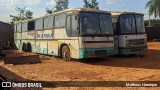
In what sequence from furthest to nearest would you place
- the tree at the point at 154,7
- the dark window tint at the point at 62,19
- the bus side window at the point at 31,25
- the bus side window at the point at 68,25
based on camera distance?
the tree at the point at 154,7 → the bus side window at the point at 31,25 → the dark window tint at the point at 62,19 → the bus side window at the point at 68,25

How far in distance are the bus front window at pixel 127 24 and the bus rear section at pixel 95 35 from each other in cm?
128

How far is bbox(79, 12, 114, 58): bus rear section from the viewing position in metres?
13.5

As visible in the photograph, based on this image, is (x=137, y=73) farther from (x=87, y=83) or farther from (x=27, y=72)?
(x=27, y=72)

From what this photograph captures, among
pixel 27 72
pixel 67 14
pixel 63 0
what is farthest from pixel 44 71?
pixel 63 0

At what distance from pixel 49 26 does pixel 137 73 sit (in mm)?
8159

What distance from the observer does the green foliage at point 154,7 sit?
44.5 m

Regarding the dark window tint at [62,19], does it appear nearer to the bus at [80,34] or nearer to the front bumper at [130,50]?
the bus at [80,34]

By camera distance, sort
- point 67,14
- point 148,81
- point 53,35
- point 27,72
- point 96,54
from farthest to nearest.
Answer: point 53,35
point 67,14
point 96,54
point 27,72
point 148,81

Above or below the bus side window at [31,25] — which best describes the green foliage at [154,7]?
above

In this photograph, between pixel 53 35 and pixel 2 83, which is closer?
pixel 2 83

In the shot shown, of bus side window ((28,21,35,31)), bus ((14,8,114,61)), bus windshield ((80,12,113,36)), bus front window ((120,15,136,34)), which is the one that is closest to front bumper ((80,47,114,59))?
bus ((14,8,114,61))

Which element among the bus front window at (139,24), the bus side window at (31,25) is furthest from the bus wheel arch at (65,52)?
the bus side window at (31,25)

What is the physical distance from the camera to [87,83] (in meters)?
8.88

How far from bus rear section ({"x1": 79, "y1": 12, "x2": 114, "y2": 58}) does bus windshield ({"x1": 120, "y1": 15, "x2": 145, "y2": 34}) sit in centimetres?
132
